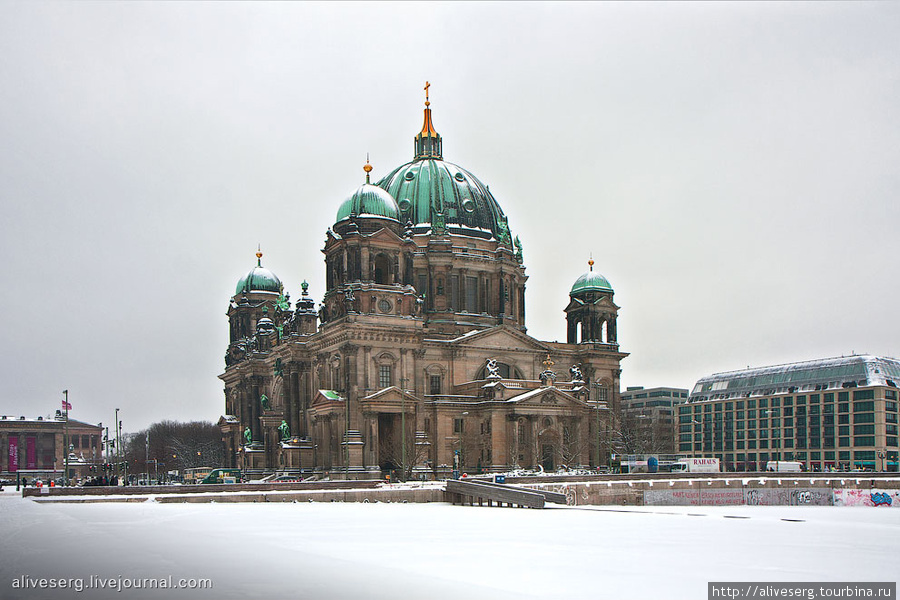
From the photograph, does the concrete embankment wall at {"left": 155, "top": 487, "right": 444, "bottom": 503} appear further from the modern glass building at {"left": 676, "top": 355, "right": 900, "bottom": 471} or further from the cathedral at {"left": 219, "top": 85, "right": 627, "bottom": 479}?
the modern glass building at {"left": 676, "top": 355, "right": 900, "bottom": 471}

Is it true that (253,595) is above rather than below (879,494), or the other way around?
above

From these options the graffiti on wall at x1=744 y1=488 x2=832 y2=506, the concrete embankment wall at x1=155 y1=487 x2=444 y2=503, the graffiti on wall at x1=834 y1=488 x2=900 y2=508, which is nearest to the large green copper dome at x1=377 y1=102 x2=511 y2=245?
the graffiti on wall at x1=744 y1=488 x2=832 y2=506

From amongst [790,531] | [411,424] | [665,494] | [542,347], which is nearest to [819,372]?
[542,347]

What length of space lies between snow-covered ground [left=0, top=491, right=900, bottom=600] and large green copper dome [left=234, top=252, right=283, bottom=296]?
262 feet

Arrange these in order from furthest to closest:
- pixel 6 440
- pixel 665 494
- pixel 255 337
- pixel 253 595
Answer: pixel 6 440 → pixel 255 337 → pixel 665 494 → pixel 253 595

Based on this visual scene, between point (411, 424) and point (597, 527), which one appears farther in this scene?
point (411, 424)

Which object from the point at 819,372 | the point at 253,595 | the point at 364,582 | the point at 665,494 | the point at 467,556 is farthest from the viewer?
the point at 819,372

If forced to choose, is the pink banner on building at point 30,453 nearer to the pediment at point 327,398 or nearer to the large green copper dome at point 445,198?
the large green copper dome at point 445,198

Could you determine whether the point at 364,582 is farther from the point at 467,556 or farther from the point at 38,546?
the point at 38,546

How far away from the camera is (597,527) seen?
1394 inches

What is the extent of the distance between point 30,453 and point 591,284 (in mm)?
101843

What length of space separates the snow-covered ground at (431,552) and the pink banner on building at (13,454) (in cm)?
12405

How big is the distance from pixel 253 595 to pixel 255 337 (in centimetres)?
9708

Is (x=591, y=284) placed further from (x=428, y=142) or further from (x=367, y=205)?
(x=367, y=205)
